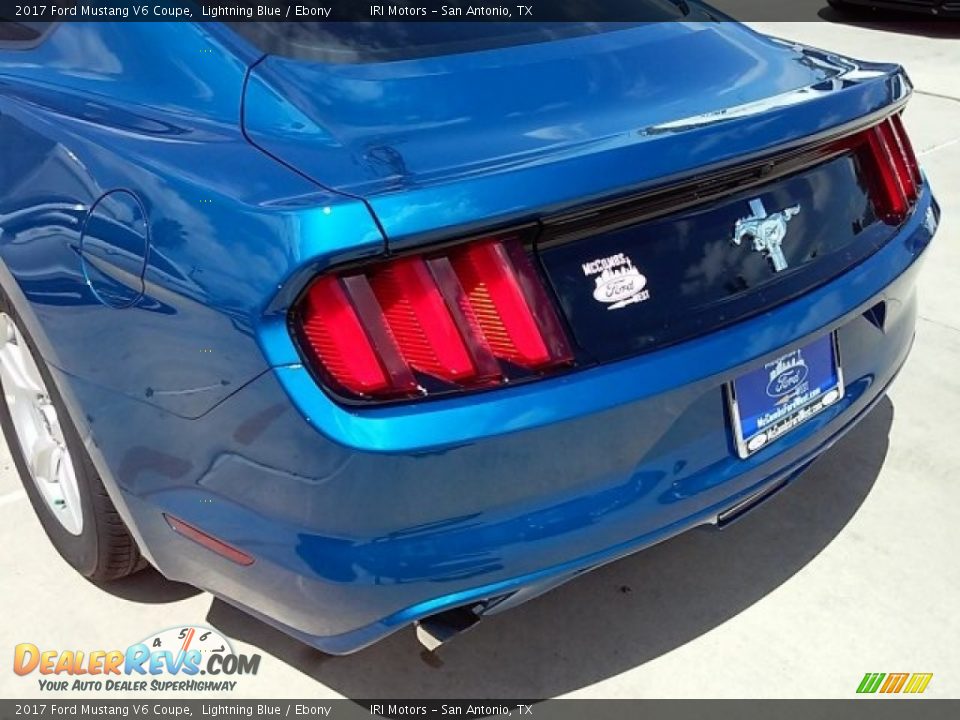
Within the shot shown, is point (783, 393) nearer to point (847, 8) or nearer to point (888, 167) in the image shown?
point (888, 167)

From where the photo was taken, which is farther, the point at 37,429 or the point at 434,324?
the point at 37,429

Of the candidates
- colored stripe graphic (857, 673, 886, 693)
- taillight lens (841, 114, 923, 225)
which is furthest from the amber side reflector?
taillight lens (841, 114, 923, 225)

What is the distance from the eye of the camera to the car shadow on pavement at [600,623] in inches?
88.1

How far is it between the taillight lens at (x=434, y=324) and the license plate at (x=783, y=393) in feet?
1.45

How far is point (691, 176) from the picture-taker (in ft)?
5.66

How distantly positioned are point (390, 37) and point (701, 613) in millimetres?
1488

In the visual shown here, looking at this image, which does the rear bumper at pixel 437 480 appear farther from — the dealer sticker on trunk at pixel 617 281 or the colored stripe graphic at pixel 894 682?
the colored stripe graphic at pixel 894 682

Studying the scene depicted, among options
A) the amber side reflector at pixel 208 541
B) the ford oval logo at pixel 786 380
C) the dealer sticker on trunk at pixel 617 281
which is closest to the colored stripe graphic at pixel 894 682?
the ford oval logo at pixel 786 380

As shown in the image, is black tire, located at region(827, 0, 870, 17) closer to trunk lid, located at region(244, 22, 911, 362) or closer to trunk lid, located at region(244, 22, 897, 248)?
trunk lid, located at region(244, 22, 897, 248)

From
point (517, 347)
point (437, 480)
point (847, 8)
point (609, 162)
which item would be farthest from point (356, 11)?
point (847, 8)

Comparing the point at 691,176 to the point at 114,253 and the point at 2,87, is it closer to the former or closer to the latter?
the point at 114,253

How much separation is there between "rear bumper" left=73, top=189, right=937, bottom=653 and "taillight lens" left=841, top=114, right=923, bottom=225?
416mm

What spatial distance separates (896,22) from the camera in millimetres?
8680

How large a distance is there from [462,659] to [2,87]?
1.67m
